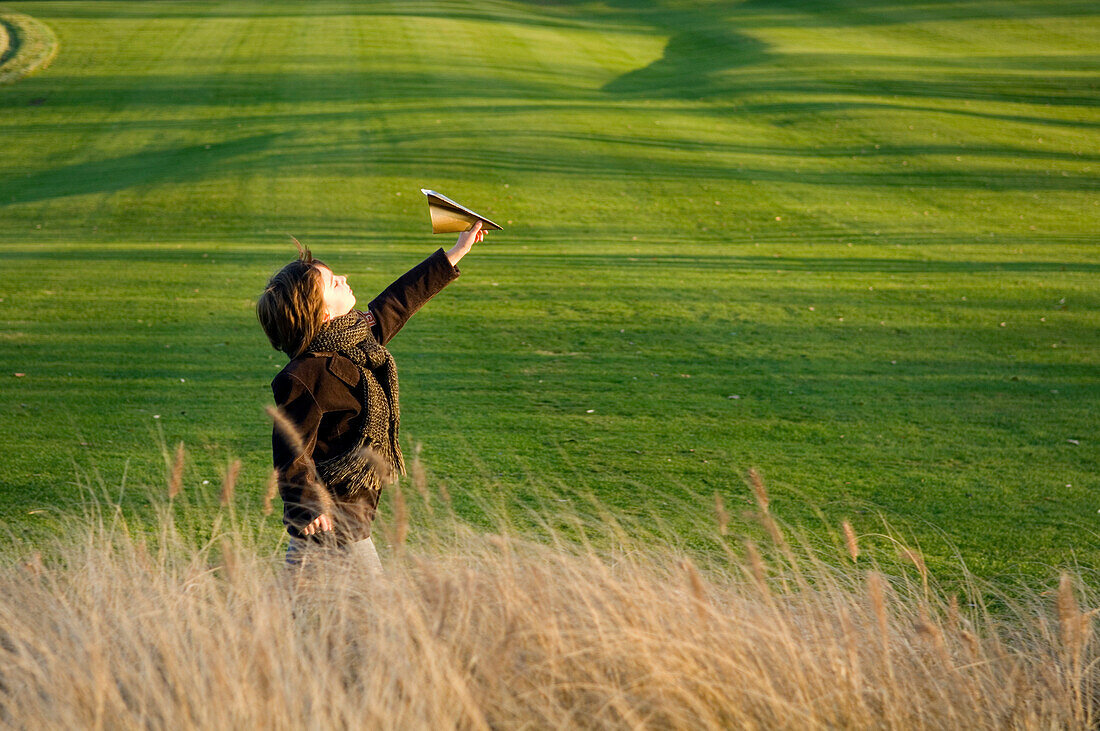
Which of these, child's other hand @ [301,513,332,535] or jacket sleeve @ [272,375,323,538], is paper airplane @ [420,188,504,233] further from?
child's other hand @ [301,513,332,535]

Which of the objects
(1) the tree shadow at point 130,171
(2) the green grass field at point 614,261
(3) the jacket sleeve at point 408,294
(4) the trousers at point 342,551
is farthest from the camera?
(1) the tree shadow at point 130,171

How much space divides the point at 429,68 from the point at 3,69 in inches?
407

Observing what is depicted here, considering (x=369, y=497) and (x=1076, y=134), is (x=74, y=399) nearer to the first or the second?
(x=369, y=497)

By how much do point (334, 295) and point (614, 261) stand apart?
834 cm

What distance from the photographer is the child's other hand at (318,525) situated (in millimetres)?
3510

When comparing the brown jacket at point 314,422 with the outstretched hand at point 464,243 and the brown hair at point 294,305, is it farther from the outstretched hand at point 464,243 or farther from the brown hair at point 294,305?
the outstretched hand at point 464,243

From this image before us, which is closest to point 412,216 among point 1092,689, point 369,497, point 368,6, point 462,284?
point 462,284

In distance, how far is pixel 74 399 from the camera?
7480mm

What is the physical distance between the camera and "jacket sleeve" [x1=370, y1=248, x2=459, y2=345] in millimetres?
4043

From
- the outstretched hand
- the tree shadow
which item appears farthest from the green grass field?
the outstretched hand

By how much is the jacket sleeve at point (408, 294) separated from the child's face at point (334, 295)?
0.27 metres

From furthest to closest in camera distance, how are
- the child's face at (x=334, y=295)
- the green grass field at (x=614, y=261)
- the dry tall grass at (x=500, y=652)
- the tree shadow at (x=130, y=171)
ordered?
the tree shadow at (x=130, y=171)
the green grass field at (x=614, y=261)
the child's face at (x=334, y=295)
the dry tall grass at (x=500, y=652)

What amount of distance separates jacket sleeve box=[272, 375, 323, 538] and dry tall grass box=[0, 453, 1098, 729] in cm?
20

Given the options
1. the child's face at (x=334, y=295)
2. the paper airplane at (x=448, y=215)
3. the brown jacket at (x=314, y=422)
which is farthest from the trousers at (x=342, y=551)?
the paper airplane at (x=448, y=215)
